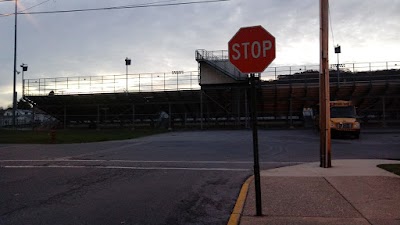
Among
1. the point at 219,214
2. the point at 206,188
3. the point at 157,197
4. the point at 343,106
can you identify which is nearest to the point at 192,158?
the point at 206,188

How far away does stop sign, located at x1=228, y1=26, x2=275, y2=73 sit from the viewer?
6.28 meters

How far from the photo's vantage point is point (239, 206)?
7.25 meters

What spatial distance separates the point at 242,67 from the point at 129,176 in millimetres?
6032

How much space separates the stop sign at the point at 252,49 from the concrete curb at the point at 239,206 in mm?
2322

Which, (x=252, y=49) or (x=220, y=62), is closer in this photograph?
(x=252, y=49)

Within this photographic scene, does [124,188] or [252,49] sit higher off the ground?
[252,49]

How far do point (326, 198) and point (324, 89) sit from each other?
5.27 metres

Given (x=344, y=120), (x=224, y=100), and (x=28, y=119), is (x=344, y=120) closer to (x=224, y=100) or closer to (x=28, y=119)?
(x=224, y=100)

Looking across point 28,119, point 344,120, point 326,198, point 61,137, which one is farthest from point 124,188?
point 28,119

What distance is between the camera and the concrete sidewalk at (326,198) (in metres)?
6.25

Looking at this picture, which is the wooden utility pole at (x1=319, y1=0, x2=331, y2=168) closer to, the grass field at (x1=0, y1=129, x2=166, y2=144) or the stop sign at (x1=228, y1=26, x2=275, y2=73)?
the stop sign at (x1=228, y1=26, x2=275, y2=73)

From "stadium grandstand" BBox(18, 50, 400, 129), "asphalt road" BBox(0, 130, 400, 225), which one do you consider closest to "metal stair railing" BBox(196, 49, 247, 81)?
"stadium grandstand" BBox(18, 50, 400, 129)

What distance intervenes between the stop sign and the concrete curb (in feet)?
7.62

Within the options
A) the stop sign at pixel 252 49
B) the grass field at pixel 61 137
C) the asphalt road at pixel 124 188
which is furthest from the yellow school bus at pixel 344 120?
the stop sign at pixel 252 49
